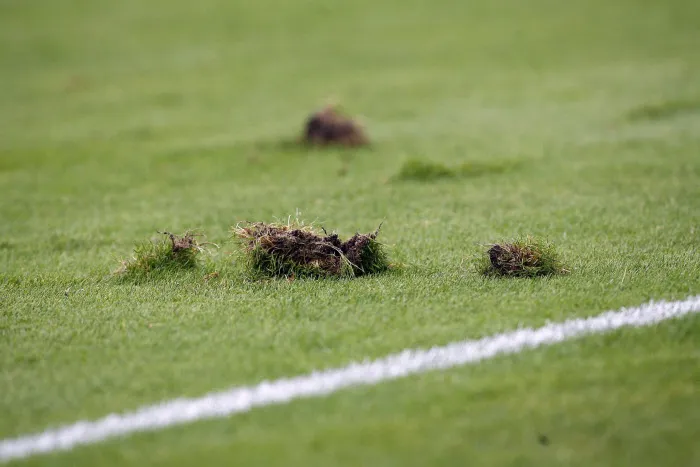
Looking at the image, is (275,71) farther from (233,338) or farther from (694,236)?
(233,338)

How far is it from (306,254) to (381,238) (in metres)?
1.08

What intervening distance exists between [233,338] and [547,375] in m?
1.40

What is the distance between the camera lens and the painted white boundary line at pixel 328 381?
290 centimetres

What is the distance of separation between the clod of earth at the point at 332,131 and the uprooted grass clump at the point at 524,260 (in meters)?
5.17

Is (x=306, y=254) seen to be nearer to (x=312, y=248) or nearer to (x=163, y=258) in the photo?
(x=312, y=248)

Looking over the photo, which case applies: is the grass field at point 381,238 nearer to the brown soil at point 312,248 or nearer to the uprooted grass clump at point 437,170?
the uprooted grass clump at point 437,170

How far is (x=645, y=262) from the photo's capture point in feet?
15.1

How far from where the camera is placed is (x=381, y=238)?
558 cm

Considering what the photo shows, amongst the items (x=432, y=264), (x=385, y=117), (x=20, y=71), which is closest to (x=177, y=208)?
Answer: (x=432, y=264)

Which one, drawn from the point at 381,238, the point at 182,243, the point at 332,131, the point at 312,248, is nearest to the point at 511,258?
the point at 312,248

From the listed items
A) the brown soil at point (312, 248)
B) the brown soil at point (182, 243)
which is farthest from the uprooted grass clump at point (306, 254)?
the brown soil at point (182, 243)

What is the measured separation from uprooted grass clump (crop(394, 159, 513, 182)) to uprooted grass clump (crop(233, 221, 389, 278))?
3.03m

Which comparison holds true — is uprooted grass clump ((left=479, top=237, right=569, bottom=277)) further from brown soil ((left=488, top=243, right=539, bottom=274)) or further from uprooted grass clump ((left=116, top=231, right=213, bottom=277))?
uprooted grass clump ((left=116, top=231, right=213, bottom=277))

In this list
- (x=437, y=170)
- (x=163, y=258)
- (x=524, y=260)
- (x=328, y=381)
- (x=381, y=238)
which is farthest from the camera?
(x=437, y=170)
